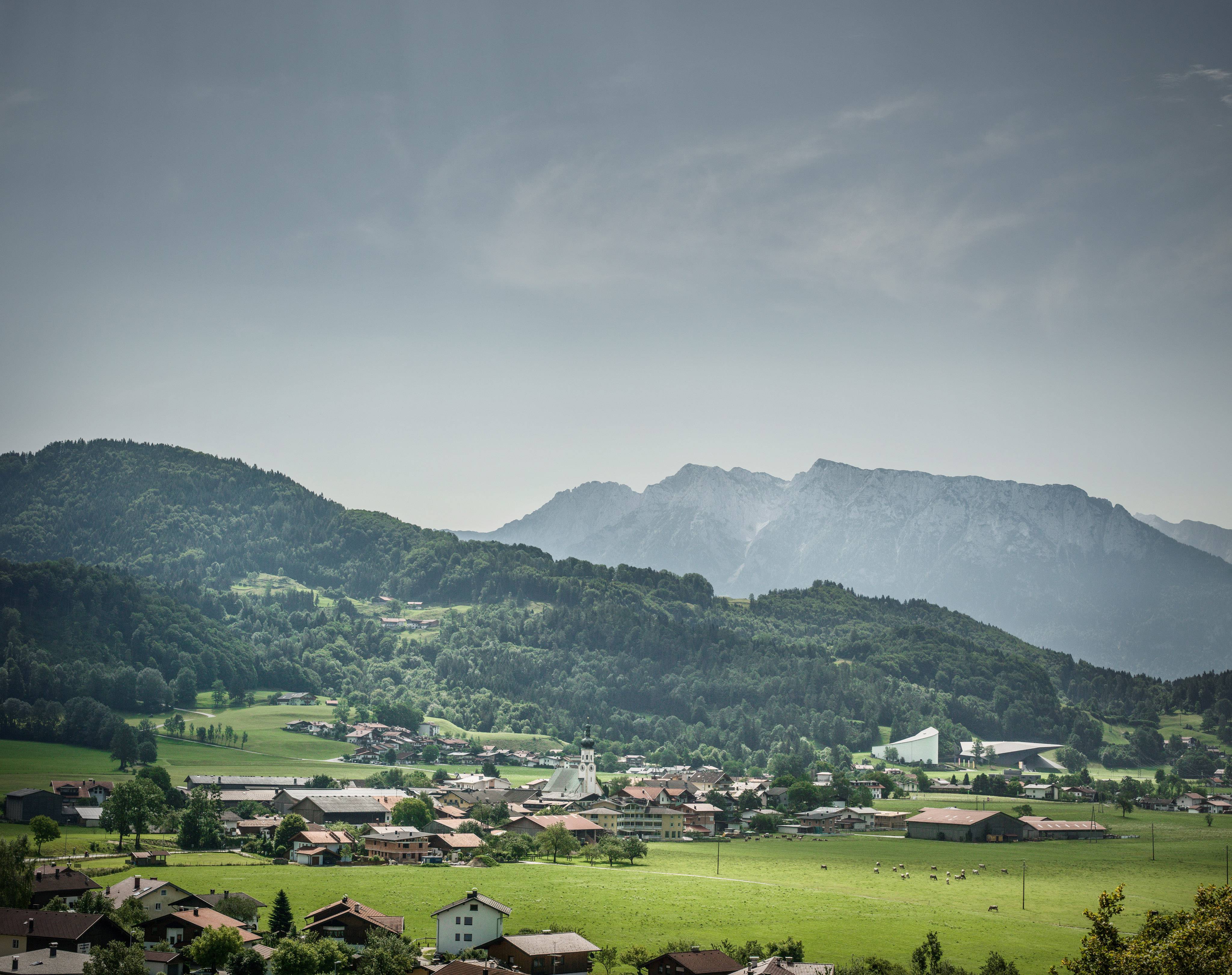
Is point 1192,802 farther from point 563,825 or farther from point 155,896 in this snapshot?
point 155,896

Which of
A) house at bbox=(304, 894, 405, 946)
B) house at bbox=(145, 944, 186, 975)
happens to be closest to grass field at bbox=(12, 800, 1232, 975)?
house at bbox=(304, 894, 405, 946)

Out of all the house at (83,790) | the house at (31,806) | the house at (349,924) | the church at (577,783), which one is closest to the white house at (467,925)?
the house at (349,924)

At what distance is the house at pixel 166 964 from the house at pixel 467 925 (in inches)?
288

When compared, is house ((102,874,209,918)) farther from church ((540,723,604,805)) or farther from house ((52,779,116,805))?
church ((540,723,604,805))

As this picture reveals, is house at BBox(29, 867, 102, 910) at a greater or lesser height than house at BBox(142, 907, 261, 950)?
greater

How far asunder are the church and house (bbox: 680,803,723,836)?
912 cm

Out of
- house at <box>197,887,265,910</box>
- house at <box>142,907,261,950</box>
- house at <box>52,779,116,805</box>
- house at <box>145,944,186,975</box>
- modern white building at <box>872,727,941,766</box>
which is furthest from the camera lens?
modern white building at <box>872,727,941,766</box>

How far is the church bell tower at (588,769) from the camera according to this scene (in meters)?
117

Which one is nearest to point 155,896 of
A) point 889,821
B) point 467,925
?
point 467,925

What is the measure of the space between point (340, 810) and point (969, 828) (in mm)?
48587

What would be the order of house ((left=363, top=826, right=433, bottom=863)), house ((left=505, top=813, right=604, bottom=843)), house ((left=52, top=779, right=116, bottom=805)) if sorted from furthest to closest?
house ((left=52, top=779, right=116, bottom=805)) → house ((left=505, top=813, right=604, bottom=843)) → house ((left=363, top=826, right=433, bottom=863))

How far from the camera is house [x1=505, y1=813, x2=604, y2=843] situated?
8950 cm

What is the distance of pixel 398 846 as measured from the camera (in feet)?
256

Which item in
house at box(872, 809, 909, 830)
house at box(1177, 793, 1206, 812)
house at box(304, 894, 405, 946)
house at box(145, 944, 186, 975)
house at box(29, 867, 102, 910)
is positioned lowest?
house at box(872, 809, 909, 830)
